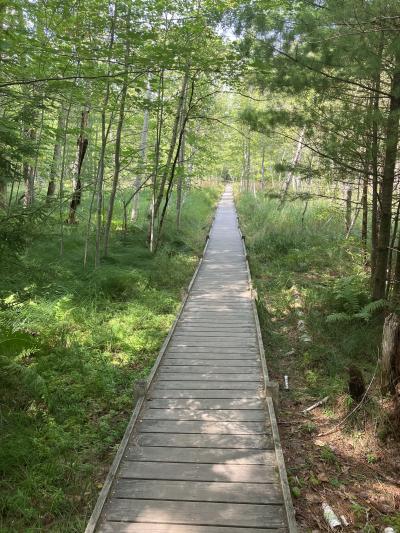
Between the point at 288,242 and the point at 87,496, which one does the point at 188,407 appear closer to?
the point at 87,496

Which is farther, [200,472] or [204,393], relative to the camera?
[204,393]

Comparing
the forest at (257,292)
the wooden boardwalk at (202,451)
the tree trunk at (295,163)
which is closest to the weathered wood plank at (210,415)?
the wooden boardwalk at (202,451)

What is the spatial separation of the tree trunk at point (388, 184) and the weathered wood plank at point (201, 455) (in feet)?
14.8

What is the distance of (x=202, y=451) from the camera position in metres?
4.38

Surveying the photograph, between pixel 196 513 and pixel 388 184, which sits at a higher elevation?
pixel 388 184

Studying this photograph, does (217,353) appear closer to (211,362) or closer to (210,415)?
(211,362)

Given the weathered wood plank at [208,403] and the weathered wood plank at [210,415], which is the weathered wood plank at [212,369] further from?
the weathered wood plank at [210,415]

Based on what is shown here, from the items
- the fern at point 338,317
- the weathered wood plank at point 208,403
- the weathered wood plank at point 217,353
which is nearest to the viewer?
the weathered wood plank at point 208,403

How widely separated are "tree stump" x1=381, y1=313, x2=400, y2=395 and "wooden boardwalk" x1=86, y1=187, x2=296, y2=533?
1578 mm

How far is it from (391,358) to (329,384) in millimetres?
1103

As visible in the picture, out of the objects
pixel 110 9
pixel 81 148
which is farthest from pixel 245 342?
pixel 81 148

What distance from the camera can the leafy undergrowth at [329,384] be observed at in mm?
3994

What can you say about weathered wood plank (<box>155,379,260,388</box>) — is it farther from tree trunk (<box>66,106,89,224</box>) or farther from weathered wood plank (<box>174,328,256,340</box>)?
tree trunk (<box>66,106,89,224</box>)

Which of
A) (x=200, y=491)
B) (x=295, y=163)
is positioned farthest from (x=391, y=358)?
(x=295, y=163)
